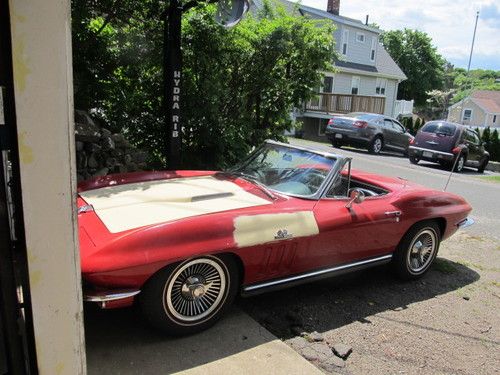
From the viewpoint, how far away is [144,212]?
318cm

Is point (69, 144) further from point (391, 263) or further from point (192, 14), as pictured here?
point (192, 14)

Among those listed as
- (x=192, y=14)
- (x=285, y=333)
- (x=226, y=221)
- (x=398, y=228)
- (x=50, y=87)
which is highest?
(x=192, y=14)

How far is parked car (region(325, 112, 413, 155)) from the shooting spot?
17672mm

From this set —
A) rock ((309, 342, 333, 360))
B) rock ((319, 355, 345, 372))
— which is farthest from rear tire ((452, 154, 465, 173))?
rock ((319, 355, 345, 372))

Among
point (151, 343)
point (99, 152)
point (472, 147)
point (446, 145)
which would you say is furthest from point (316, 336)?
point (472, 147)

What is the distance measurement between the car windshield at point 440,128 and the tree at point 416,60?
39.1 m

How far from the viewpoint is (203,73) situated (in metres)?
6.88

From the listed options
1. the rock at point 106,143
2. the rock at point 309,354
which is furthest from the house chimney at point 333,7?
the rock at point 309,354

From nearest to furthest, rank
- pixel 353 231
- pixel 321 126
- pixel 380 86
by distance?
pixel 353 231, pixel 321 126, pixel 380 86

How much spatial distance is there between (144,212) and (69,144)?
1.44 metres

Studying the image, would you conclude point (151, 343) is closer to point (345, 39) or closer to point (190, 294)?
point (190, 294)

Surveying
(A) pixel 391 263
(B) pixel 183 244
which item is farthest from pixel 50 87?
(A) pixel 391 263

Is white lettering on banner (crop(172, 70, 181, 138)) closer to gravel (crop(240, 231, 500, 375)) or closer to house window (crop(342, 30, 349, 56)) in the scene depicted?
gravel (crop(240, 231, 500, 375))

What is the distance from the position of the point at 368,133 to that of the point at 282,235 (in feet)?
49.6
